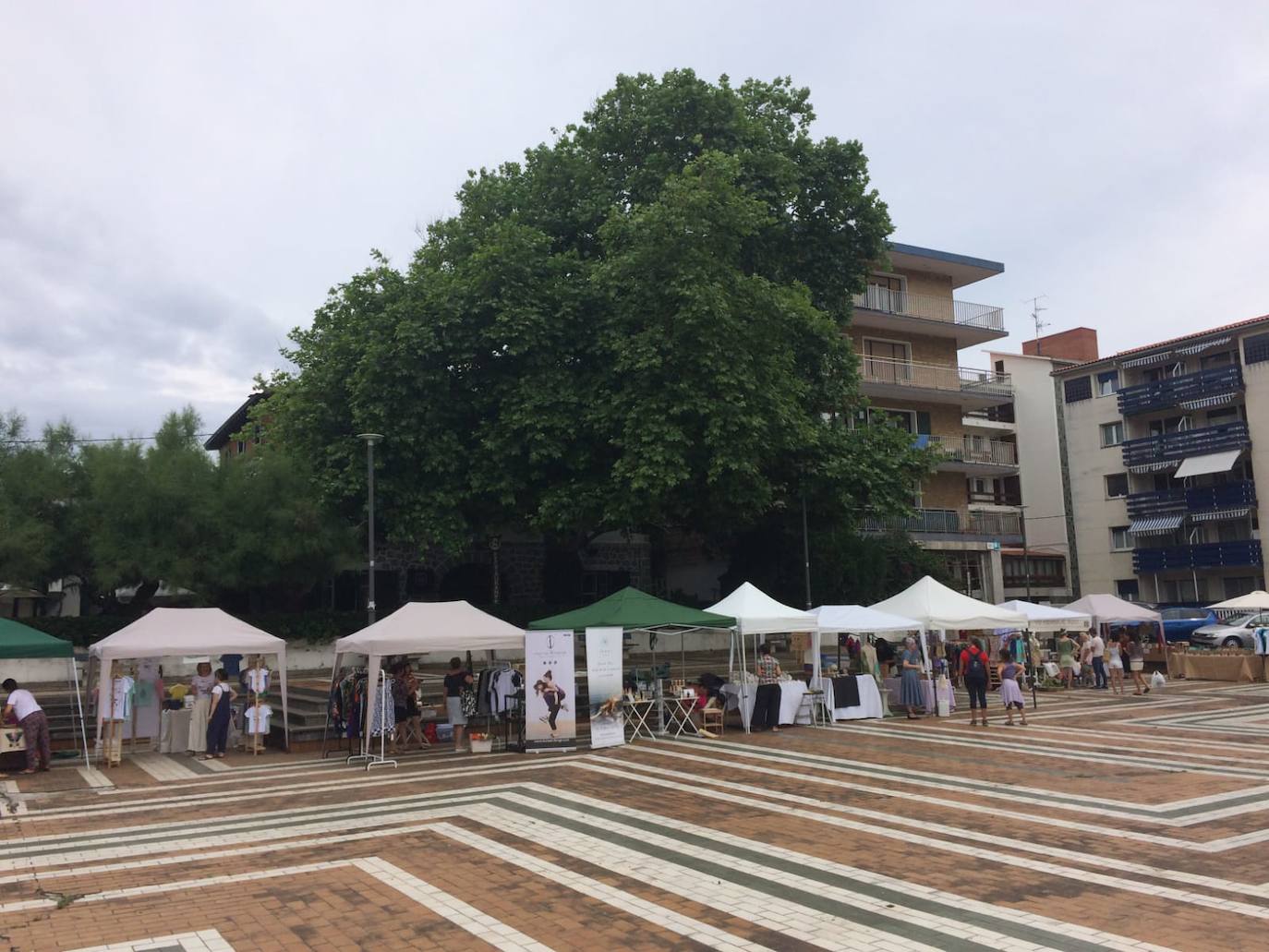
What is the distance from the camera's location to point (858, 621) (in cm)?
1956

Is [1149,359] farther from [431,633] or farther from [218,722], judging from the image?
[218,722]

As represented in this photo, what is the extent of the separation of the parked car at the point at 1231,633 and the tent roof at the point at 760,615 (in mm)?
19886

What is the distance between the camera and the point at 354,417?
78.6 ft

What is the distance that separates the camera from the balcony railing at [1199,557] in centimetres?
4191

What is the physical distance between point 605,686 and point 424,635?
315 cm

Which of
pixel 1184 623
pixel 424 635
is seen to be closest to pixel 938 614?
pixel 424 635

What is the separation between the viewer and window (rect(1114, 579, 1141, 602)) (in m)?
46.6

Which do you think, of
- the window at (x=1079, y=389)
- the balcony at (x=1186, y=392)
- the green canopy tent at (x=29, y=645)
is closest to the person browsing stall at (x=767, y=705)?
the green canopy tent at (x=29, y=645)

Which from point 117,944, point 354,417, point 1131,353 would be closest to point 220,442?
point 354,417

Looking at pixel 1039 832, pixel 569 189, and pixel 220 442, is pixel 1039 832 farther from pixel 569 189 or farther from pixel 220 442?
pixel 220 442

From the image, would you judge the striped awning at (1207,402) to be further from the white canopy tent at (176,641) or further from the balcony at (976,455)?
the white canopy tent at (176,641)

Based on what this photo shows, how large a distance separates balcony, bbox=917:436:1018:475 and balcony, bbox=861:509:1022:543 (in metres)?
1.78

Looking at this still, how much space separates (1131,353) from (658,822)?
1724 inches

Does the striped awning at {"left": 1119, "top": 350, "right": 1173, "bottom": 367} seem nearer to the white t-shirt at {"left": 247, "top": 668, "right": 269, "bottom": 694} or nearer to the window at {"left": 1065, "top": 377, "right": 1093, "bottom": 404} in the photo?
the window at {"left": 1065, "top": 377, "right": 1093, "bottom": 404}
